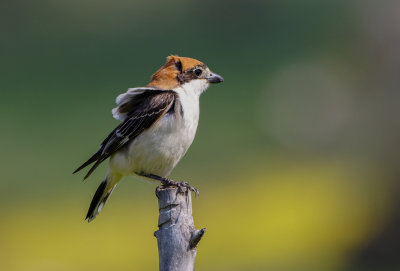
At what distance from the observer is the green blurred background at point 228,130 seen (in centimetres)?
1098

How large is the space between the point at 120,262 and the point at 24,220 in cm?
239

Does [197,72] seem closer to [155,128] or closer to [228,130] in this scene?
[155,128]

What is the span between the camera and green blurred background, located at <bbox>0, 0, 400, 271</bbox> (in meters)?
11.0

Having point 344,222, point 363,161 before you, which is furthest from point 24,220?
point 363,161

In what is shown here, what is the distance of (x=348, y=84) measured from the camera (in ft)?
60.0

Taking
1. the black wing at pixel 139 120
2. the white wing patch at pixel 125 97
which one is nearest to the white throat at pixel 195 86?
the black wing at pixel 139 120

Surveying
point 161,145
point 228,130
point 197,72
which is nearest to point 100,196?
point 161,145

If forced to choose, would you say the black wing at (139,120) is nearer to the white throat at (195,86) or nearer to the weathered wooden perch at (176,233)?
the white throat at (195,86)

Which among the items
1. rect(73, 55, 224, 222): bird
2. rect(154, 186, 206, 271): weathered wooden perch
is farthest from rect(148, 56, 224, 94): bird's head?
rect(154, 186, 206, 271): weathered wooden perch

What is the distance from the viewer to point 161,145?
6098 millimetres

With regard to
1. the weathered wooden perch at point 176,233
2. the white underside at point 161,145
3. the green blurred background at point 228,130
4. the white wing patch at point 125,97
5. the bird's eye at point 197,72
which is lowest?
the weathered wooden perch at point 176,233

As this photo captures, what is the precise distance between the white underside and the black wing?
0.06 meters

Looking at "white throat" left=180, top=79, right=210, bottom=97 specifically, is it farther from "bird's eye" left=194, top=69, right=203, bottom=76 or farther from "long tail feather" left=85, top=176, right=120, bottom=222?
"long tail feather" left=85, top=176, right=120, bottom=222

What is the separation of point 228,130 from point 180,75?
A: 905 centimetres
